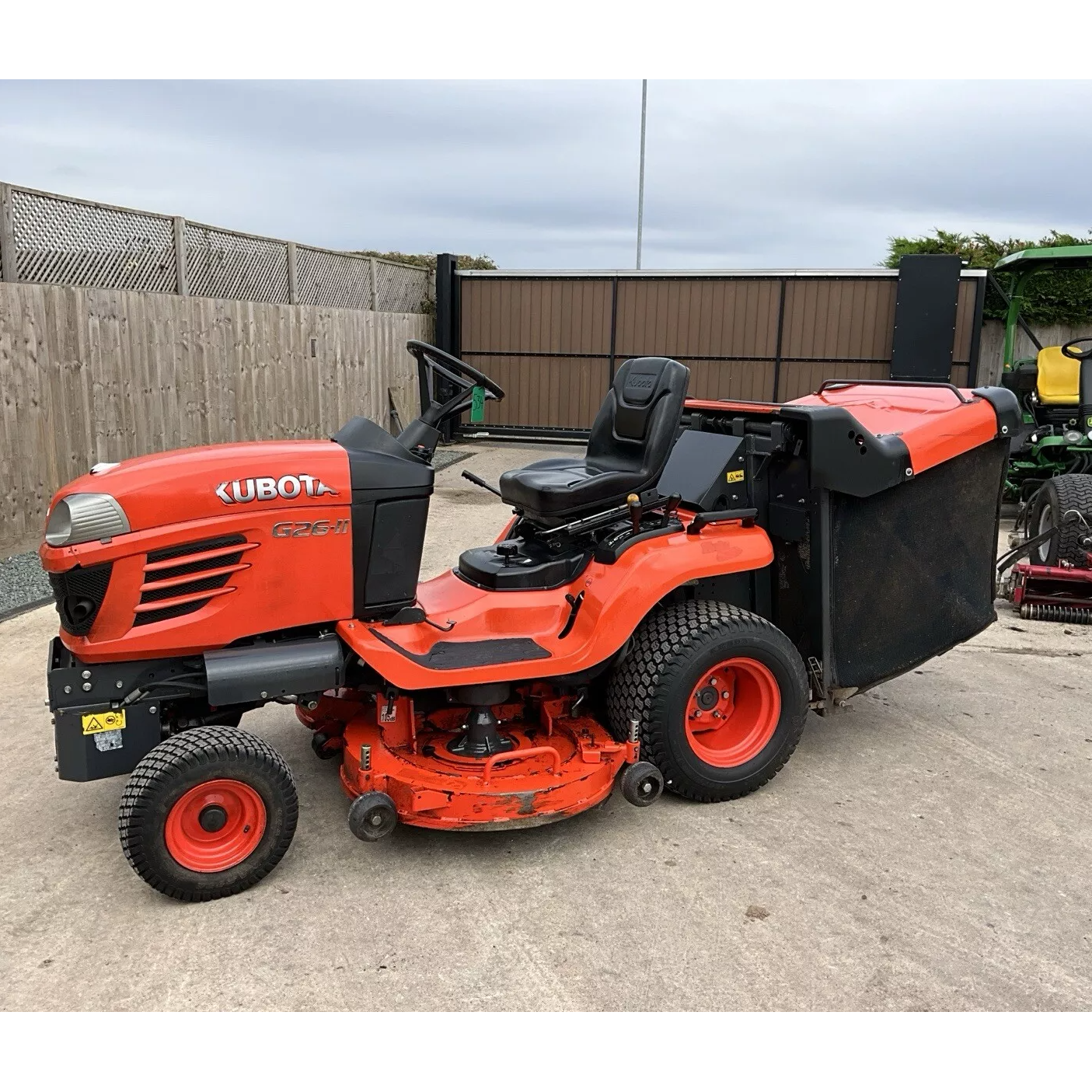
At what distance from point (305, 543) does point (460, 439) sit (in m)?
11.8

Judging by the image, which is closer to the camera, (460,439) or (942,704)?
(942,704)

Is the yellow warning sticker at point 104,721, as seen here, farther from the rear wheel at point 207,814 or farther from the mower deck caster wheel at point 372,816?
the mower deck caster wheel at point 372,816

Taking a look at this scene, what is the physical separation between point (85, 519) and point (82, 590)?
0.20 m

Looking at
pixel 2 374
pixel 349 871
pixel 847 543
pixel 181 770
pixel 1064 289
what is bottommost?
pixel 349 871

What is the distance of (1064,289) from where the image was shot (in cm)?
1308

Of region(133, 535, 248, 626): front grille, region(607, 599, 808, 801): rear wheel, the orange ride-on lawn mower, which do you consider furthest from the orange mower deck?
region(133, 535, 248, 626): front grille

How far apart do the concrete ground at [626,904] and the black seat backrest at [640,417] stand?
1.31m

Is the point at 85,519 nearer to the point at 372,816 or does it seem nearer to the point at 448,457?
the point at 372,816

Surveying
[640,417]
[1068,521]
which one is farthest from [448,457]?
[640,417]

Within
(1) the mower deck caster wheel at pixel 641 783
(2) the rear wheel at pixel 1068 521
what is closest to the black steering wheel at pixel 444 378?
(1) the mower deck caster wheel at pixel 641 783

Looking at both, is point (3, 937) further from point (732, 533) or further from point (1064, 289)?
point (1064, 289)

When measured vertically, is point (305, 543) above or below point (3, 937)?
above

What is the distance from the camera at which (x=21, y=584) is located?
623cm

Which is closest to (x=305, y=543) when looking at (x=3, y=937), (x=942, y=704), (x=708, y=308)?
(x=3, y=937)
